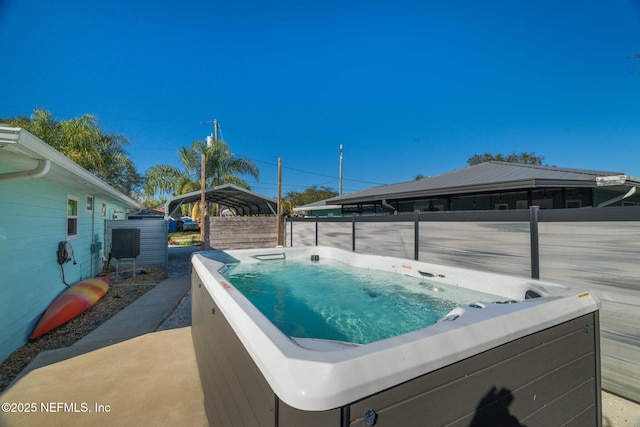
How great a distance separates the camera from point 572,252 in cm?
232

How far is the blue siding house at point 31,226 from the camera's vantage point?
279 cm

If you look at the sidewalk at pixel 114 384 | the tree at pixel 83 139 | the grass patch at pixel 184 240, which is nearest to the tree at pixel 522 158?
the grass patch at pixel 184 240

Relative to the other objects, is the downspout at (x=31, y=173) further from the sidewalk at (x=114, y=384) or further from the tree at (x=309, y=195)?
the tree at (x=309, y=195)

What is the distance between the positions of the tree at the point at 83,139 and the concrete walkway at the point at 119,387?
39.0 feet

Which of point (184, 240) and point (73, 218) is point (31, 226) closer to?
point (73, 218)

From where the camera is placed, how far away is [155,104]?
15.6 m

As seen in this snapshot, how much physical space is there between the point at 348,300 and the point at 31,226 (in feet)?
14.1

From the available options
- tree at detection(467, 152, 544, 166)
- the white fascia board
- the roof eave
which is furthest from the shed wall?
tree at detection(467, 152, 544, 166)

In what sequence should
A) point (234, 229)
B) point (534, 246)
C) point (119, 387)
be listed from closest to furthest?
point (119, 387) < point (534, 246) < point (234, 229)

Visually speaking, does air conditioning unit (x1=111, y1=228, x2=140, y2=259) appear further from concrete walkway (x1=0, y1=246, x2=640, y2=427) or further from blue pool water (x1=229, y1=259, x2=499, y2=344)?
A: concrete walkway (x1=0, y1=246, x2=640, y2=427)

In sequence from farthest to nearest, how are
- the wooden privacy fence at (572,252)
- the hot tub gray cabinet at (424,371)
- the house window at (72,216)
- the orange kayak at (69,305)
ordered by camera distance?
the house window at (72,216), the orange kayak at (69,305), the wooden privacy fence at (572,252), the hot tub gray cabinet at (424,371)

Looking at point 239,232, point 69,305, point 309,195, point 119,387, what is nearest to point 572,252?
point 119,387

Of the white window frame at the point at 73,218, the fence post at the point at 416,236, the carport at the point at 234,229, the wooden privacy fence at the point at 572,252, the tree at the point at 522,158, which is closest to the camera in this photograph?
the wooden privacy fence at the point at 572,252

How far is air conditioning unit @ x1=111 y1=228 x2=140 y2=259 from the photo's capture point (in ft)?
21.6
